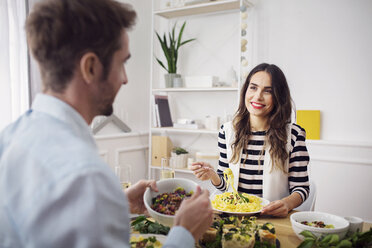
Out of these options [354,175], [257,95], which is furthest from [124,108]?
[354,175]

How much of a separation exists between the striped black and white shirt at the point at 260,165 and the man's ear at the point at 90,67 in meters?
1.32

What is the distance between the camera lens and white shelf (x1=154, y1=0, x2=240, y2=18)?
10.5 ft

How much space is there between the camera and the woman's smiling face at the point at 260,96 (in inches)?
75.7

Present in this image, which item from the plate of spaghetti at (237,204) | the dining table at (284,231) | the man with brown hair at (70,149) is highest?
the man with brown hair at (70,149)

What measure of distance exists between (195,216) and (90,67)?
1.51 ft

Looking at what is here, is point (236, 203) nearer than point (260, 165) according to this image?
Yes

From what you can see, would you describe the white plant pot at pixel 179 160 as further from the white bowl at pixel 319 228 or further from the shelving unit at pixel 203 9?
the white bowl at pixel 319 228

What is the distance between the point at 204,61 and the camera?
364 cm

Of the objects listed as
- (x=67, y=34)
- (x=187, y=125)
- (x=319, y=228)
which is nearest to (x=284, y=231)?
(x=319, y=228)

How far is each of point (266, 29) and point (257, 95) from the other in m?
1.59

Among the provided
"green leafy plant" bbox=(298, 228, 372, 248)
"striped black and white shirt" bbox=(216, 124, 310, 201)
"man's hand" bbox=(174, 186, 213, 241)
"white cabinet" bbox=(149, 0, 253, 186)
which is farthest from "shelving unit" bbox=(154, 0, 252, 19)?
"man's hand" bbox=(174, 186, 213, 241)

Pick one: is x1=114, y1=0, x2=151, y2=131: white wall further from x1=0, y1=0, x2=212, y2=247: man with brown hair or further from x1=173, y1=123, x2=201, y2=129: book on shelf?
x1=0, y1=0, x2=212, y2=247: man with brown hair

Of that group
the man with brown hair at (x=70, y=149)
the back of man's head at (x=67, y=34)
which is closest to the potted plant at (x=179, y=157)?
the man with brown hair at (x=70, y=149)

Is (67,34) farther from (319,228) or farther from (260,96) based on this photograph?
(260,96)
